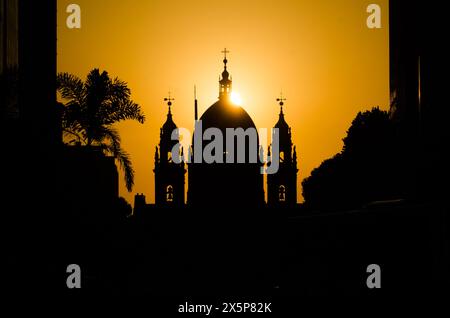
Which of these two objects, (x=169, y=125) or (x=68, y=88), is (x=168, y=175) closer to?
(x=169, y=125)

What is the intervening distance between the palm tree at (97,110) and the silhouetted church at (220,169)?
243ft

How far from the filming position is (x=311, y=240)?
28.3 m

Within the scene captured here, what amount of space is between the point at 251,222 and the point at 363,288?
17.0m

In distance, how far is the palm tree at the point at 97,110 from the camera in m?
40.8

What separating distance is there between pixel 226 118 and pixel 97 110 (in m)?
77.9

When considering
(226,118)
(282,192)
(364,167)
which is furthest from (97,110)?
(282,192)

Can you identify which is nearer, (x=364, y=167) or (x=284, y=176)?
(x=364, y=167)

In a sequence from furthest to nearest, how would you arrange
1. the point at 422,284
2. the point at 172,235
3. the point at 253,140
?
the point at 253,140 < the point at 172,235 < the point at 422,284

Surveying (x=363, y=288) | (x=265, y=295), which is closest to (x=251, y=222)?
(x=265, y=295)

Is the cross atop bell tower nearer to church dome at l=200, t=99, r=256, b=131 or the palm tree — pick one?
church dome at l=200, t=99, r=256, b=131

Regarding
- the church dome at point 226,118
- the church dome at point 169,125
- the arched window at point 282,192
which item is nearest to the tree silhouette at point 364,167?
the church dome at point 226,118

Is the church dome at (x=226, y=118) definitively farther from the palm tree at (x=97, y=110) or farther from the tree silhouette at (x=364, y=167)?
the palm tree at (x=97, y=110)

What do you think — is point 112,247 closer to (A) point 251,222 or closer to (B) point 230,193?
(A) point 251,222

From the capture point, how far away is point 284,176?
422 feet
